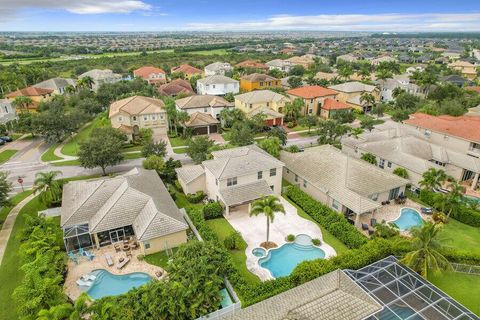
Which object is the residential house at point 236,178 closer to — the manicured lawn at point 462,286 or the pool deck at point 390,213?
Answer: the pool deck at point 390,213

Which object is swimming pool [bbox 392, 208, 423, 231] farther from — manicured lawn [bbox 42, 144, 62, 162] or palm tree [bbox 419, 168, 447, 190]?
manicured lawn [bbox 42, 144, 62, 162]

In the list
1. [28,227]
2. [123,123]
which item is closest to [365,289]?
[28,227]

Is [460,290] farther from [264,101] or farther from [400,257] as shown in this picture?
[264,101]

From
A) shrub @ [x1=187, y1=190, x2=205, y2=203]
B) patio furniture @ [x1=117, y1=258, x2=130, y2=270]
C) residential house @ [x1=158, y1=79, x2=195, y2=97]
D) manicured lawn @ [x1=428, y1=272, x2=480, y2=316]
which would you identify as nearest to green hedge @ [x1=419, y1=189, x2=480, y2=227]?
manicured lawn @ [x1=428, y1=272, x2=480, y2=316]

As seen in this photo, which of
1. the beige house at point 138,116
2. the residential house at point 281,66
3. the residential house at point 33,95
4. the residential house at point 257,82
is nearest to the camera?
the beige house at point 138,116

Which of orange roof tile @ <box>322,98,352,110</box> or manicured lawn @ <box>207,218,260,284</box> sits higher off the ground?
orange roof tile @ <box>322,98,352,110</box>

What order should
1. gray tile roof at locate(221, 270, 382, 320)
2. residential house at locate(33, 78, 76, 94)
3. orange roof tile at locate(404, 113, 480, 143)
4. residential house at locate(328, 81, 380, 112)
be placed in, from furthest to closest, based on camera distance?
residential house at locate(33, 78, 76, 94) → residential house at locate(328, 81, 380, 112) → orange roof tile at locate(404, 113, 480, 143) → gray tile roof at locate(221, 270, 382, 320)

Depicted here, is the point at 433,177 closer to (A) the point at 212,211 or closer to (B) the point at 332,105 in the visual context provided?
(A) the point at 212,211

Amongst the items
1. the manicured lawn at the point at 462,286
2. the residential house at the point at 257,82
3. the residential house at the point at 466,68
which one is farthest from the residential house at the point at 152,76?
the residential house at the point at 466,68
